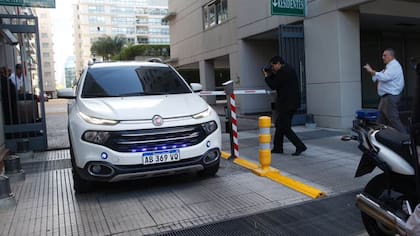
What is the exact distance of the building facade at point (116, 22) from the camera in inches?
4603

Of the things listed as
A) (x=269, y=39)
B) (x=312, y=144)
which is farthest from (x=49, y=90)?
(x=312, y=144)

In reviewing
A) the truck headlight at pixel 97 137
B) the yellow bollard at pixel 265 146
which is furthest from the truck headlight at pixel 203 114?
the truck headlight at pixel 97 137

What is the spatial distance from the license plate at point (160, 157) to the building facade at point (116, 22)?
374ft

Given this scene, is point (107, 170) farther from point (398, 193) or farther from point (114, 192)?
point (398, 193)

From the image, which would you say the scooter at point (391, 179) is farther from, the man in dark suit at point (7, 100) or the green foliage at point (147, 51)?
the green foliage at point (147, 51)

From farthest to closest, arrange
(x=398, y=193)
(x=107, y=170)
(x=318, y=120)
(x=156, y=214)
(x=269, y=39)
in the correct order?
(x=269, y=39) < (x=318, y=120) < (x=107, y=170) < (x=156, y=214) < (x=398, y=193)

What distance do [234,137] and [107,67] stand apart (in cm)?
250

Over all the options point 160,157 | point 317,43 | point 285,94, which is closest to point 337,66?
point 317,43

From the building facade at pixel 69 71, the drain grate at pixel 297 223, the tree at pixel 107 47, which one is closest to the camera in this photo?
the drain grate at pixel 297 223

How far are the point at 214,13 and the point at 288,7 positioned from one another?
398 inches

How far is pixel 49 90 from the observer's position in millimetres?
106375

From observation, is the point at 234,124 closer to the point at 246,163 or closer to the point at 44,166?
the point at 246,163

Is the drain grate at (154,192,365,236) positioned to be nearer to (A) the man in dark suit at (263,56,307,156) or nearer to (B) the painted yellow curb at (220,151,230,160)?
(A) the man in dark suit at (263,56,307,156)

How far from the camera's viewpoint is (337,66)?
1041 centimetres
